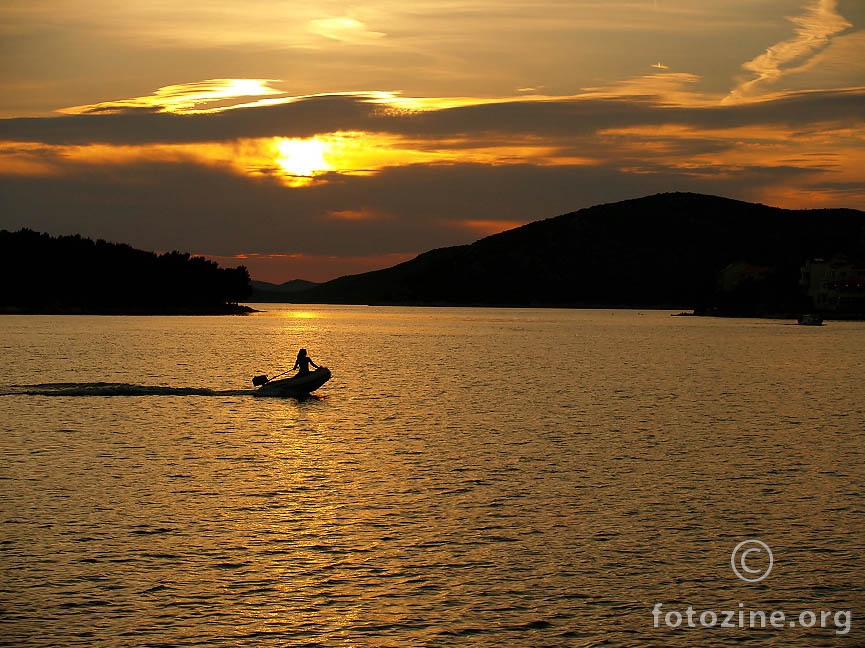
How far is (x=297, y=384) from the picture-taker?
67875 millimetres

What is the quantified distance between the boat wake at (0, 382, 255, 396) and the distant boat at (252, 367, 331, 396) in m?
2.26

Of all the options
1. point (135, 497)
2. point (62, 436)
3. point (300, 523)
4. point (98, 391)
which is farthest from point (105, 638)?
point (98, 391)

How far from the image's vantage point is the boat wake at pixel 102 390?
223ft

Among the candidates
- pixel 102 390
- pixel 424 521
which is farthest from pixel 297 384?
pixel 424 521

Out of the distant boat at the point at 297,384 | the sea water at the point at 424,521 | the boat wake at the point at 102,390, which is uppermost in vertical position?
the distant boat at the point at 297,384

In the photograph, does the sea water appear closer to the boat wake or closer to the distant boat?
the boat wake

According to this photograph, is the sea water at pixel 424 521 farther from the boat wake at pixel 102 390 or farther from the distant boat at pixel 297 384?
the distant boat at pixel 297 384

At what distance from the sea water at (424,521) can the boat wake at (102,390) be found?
0.39m

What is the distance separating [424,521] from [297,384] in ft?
129

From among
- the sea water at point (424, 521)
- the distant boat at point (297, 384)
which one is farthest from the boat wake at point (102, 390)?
the distant boat at point (297, 384)

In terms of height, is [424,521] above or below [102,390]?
below

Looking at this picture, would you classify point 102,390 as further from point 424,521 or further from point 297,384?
point 424,521

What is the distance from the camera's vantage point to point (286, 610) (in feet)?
70.0

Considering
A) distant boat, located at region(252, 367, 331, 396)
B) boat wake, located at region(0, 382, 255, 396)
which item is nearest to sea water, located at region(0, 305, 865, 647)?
boat wake, located at region(0, 382, 255, 396)
